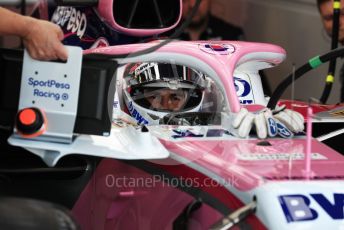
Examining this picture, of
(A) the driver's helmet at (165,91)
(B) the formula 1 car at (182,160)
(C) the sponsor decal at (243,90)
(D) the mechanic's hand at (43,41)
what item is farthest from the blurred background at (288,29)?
(D) the mechanic's hand at (43,41)

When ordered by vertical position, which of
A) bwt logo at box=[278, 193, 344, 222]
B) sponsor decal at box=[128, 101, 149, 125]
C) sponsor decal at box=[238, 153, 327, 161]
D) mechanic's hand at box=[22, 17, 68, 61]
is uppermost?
mechanic's hand at box=[22, 17, 68, 61]

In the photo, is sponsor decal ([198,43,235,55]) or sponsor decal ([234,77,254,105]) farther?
sponsor decal ([234,77,254,105])

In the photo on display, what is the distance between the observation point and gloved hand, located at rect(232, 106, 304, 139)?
5.12 feet

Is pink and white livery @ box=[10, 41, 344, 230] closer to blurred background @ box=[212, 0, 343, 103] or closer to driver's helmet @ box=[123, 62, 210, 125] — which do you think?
driver's helmet @ box=[123, 62, 210, 125]

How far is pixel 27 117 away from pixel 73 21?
3.01 ft

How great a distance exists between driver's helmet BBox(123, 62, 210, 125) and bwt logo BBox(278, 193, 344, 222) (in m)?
0.64

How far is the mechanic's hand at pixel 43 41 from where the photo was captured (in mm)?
1407

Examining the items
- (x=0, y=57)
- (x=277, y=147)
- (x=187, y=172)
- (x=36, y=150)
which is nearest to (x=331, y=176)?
(x=277, y=147)

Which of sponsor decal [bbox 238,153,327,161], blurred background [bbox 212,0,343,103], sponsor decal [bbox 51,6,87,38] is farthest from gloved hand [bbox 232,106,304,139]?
blurred background [bbox 212,0,343,103]

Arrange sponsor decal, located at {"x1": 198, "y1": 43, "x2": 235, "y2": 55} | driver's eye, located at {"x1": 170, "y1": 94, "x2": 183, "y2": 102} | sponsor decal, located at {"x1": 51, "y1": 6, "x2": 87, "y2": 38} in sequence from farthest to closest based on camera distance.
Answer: sponsor decal, located at {"x1": 51, "y1": 6, "x2": 87, "y2": 38} → driver's eye, located at {"x1": 170, "y1": 94, "x2": 183, "y2": 102} → sponsor decal, located at {"x1": 198, "y1": 43, "x2": 235, "y2": 55}

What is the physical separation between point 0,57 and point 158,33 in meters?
0.81

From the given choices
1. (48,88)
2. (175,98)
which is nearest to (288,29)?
(175,98)

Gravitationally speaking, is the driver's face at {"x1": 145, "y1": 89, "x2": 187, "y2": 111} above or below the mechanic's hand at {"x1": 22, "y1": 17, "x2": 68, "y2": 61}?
below

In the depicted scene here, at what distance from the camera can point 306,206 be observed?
1271 mm
